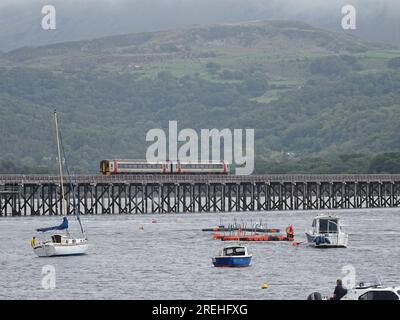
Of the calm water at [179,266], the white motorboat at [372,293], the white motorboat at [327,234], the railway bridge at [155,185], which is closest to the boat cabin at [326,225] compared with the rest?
the white motorboat at [327,234]

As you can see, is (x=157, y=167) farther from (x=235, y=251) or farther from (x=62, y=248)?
(x=235, y=251)

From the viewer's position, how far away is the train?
17438 cm

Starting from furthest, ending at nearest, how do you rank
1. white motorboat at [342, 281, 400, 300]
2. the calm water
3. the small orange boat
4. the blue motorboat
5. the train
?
the train
the small orange boat
the blue motorboat
the calm water
white motorboat at [342, 281, 400, 300]

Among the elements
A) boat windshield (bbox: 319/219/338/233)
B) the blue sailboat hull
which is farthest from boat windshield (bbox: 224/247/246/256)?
boat windshield (bbox: 319/219/338/233)

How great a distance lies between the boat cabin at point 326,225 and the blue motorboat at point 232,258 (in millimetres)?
19287

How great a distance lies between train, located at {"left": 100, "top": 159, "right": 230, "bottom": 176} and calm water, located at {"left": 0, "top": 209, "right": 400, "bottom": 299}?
34065mm

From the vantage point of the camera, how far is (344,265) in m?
87.0

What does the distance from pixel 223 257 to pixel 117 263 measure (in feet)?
28.5

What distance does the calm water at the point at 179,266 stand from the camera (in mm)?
71125

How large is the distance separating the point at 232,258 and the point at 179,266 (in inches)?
148

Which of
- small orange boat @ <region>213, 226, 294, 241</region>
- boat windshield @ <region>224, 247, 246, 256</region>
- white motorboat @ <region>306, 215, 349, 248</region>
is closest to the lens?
boat windshield @ <region>224, 247, 246, 256</region>

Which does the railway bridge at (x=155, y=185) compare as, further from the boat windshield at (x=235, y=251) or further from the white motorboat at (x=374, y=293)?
the white motorboat at (x=374, y=293)

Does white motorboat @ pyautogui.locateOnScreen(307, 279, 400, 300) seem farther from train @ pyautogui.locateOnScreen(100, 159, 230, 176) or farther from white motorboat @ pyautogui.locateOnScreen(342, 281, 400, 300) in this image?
train @ pyautogui.locateOnScreen(100, 159, 230, 176)
